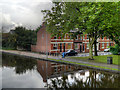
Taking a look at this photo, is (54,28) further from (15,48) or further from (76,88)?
(15,48)

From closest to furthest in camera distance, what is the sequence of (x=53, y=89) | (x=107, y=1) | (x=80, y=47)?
1. (x=53, y=89)
2. (x=107, y=1)
3. (x=80, y=47)

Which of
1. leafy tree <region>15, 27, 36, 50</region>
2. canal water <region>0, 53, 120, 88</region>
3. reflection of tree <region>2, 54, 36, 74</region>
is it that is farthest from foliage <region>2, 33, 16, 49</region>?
canal water <region>0, 53, 120, 88</region>

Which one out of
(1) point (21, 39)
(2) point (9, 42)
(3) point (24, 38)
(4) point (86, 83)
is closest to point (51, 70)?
(4) point (86, 83)

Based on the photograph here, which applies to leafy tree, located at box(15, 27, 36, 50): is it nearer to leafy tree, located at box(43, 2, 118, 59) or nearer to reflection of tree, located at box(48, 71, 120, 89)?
leafy tree, located at box(43, 2, 118, 59)

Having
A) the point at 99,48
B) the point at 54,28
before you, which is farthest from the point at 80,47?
the point at 54,28

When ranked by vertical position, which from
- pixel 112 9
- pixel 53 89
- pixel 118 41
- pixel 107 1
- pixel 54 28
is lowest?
pixel 53 89

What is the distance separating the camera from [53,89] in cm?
888

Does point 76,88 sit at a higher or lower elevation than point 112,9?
lower

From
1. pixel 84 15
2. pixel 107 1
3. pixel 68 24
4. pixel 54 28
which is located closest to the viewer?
pixel 107 1

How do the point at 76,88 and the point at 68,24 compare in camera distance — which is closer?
the point at 76,88

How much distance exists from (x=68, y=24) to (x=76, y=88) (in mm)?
13701

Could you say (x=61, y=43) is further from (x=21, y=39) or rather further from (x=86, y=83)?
(x=86, y=83)

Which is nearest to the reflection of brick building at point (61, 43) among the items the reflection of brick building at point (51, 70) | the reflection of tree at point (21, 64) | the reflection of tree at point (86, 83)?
the reflection of tree at point (21, 64)

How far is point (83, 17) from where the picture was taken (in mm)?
18641
